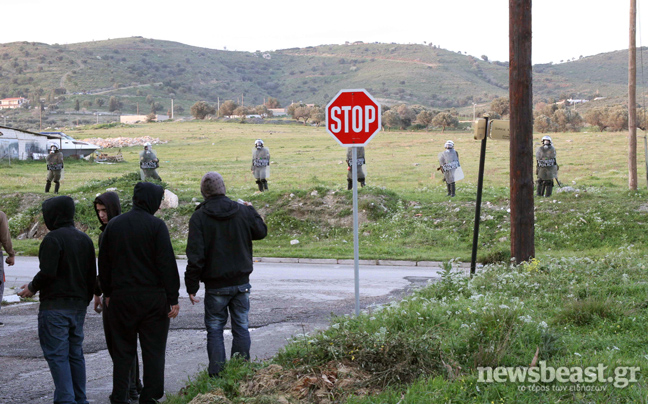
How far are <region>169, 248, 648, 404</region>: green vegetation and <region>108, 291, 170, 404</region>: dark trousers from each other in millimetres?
305

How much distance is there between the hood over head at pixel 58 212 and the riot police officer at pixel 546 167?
17373 millimetres

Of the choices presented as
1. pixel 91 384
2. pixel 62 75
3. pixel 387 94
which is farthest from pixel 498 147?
pixel 62 75

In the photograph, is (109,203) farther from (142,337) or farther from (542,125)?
(542,125)

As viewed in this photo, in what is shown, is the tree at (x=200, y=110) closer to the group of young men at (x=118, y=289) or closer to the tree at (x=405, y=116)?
the tree at (x=405, y=116)

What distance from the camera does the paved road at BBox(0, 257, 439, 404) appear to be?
6469 millimetres

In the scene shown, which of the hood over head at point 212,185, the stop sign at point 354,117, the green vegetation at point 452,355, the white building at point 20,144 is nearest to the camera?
the green vegetation at point 452,355

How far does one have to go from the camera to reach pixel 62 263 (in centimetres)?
562

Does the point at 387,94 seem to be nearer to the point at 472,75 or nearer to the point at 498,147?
the point at 472,75

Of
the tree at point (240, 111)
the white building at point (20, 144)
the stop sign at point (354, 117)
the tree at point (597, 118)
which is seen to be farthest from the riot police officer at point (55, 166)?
the tree at point (240, 111)

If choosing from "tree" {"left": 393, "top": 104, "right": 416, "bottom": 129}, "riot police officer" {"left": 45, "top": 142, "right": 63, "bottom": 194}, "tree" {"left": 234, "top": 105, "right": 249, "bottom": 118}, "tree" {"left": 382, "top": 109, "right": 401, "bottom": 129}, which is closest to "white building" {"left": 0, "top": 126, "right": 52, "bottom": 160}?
"riot police officer" {"left": 45, "top": 142, "right": 63, "bottom": 194}

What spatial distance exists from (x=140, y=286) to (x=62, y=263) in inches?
29.6

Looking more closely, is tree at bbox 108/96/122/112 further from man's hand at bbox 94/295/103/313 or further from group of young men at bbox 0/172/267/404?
group of young men at bbox 0/172/267/404

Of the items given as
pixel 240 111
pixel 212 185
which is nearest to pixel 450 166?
pixel 212 185

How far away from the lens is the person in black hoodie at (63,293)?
5.51 metres
